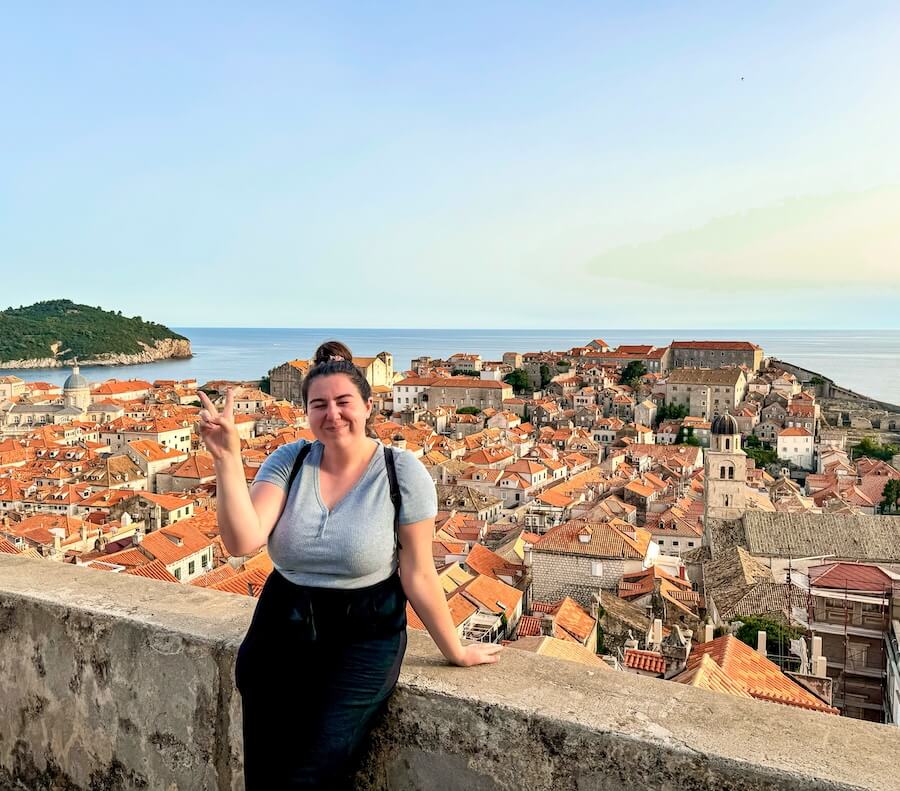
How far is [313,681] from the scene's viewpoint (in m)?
1.72

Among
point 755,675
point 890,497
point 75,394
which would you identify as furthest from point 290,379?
point 755,675

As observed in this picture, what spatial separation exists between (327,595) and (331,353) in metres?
0.69

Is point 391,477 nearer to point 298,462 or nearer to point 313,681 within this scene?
point 298,462

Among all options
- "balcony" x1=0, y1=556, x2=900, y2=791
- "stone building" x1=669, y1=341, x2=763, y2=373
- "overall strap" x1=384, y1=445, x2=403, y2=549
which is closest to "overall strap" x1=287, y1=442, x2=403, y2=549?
"overall strap" x1=384, y1=445, x2=403, y2=549

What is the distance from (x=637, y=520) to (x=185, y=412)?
133 feet

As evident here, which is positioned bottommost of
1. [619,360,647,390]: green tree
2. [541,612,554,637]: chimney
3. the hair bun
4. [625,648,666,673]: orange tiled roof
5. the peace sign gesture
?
[541,612,554,637]: chimney

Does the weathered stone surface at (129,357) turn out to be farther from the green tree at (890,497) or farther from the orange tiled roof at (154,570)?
the green tree at (890,497)

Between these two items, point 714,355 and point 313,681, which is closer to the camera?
point 313,681

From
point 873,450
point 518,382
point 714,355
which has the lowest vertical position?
point 873,450

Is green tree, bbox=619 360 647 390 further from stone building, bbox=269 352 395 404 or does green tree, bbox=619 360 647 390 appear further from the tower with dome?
the tower with dome

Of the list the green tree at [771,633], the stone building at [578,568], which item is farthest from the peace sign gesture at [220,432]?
the stone building at [578,568]

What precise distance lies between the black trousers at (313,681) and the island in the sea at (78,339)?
14782 centimetres

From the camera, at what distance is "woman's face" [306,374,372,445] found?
6.27ft

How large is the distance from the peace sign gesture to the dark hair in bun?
9.0 inches
